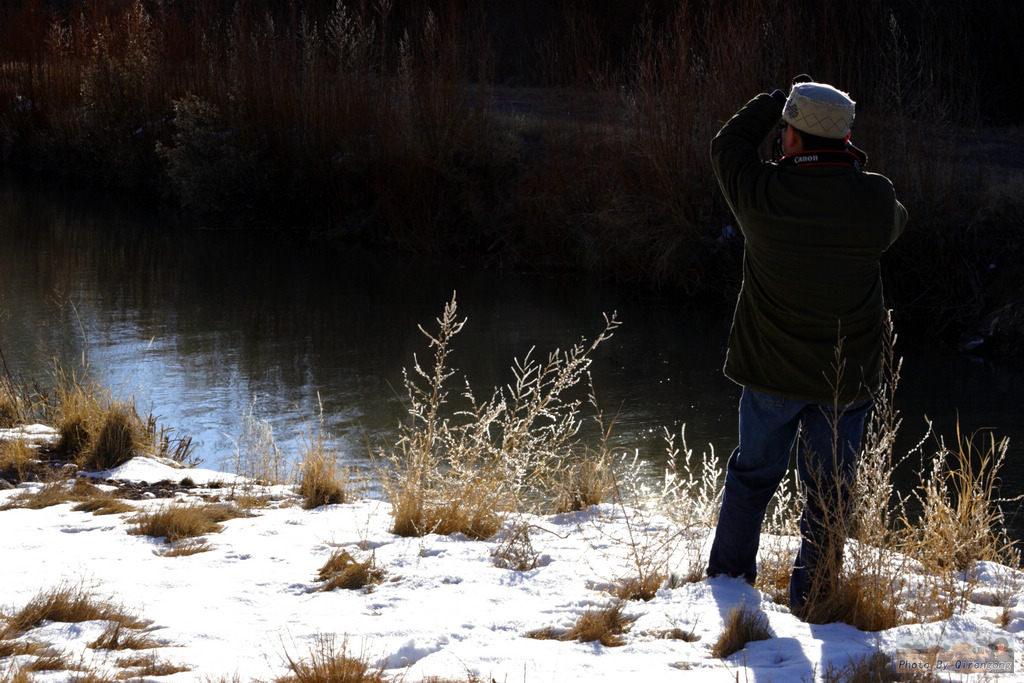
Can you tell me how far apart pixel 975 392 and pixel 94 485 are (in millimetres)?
7612

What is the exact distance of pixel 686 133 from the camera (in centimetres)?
1252

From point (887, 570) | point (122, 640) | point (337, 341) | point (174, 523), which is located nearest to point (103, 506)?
point (174, 523)

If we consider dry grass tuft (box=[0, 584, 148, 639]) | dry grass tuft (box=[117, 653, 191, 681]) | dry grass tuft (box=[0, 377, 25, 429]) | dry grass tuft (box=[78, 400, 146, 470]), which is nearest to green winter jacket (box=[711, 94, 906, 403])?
dry grass tuft (box=[117, 653, 191, 681])

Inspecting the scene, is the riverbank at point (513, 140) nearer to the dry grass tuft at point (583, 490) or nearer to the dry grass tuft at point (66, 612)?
the dry grass tuft at point (583, 490)

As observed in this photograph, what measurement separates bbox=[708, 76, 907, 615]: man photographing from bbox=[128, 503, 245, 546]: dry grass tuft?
2.13 metres

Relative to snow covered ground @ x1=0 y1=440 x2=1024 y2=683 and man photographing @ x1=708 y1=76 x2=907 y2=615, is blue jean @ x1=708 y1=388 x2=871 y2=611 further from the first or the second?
snow covered ground @ x1=0 y1=440 x2=1024 y2=683

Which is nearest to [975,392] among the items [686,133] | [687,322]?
[687,322]

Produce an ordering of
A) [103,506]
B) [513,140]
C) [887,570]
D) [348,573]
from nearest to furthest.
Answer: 1. [887,570]
2. [348,573]
3. [103,506]
4. [513,140]

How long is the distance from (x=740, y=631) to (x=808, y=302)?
→ 1052mm

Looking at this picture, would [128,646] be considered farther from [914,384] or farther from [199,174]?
[199,174]

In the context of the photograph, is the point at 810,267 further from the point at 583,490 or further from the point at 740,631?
the point at 583,490

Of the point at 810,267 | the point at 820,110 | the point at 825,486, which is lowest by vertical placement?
the point at 825,486

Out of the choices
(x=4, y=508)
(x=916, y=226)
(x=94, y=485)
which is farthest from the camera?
(x=916, y=226)

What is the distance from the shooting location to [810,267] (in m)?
3.16
